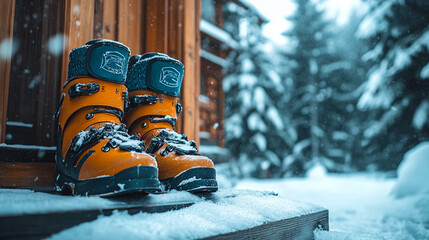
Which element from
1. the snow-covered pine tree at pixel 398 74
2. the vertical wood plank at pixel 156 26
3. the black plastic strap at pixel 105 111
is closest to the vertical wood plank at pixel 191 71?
the vertical wood plank at pixel 156 26

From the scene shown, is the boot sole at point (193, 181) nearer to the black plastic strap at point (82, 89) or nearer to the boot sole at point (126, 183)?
the boot sole at point (126, 183)

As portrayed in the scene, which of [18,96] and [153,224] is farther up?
[18,96]

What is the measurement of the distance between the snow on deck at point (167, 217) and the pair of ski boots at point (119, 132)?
0.06 meters

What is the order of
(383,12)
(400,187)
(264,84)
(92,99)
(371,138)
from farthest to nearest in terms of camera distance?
(264,84)
(371,138)
(383,12)
(400,187)
(92,99)

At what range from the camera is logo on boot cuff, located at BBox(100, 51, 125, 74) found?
2.74ft

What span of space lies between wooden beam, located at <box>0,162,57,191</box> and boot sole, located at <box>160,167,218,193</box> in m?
0.53

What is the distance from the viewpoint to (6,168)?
1028 millimetres

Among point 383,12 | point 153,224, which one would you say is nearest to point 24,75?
point 153,224

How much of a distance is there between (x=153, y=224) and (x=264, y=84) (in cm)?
834

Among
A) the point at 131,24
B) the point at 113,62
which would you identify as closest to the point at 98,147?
the point at 113,62

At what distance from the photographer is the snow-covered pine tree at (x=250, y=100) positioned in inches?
323

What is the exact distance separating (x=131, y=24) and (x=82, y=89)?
0.98 meters

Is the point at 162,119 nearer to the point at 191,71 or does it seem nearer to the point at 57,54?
the point at 57,54

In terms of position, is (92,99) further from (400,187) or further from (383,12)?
(383,12)
